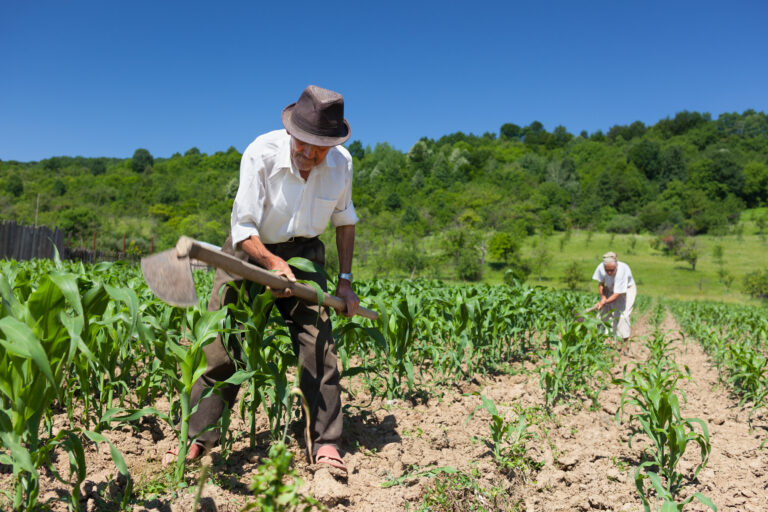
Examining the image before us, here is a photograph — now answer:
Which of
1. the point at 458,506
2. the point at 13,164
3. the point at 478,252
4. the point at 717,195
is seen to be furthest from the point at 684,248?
the point at 13,164

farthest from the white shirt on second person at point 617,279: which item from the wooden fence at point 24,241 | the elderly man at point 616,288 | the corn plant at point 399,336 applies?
the wooden fence at point 24,241

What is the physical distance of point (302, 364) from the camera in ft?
8.26

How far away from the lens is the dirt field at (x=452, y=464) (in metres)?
2.10

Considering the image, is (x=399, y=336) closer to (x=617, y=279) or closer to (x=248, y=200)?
(x=248, y=200)

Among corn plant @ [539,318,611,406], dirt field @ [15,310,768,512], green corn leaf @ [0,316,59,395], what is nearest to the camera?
green corn leaf @ [0,316,59,395]

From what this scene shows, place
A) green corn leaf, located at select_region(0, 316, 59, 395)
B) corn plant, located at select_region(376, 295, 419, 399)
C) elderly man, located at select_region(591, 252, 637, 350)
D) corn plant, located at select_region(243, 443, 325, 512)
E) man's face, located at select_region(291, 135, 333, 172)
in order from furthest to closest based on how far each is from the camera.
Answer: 1. elderly man, located at select_region(591, 252, 637, 350)
2. corn plant, located at select_region(376, 295, 419, 399)
3. man's face, located at select_region(291, 135, 333, 172)
4. green corn leaf, located at select_region(0, 316, 59, 395)
5. corn plant, located at select_region(243, 443, 325, 512)

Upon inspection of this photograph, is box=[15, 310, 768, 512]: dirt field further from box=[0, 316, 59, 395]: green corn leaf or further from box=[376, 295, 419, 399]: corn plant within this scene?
box=[0, 316, 59, 395]: green corn leaf

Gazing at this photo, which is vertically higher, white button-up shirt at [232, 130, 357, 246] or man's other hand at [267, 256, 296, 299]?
white button-up shirt at [232, 130, 357, 246]

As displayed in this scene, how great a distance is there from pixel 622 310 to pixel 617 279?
2.23 feet

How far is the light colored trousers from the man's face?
5726mm

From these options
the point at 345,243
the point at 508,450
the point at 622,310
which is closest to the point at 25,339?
the point at 345,243

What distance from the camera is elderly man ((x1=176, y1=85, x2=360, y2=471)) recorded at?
91.0 inches

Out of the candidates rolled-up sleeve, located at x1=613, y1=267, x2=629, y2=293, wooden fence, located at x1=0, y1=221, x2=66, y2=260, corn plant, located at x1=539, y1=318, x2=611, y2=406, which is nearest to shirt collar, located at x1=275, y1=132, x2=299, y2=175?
corn plant, located at x1=539, y1=318, x2=611, y2=406

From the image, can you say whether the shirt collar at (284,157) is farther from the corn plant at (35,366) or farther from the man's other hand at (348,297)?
the corn plant at (35,366)
